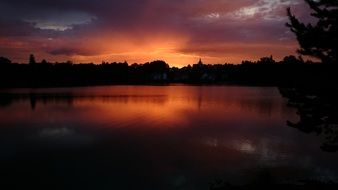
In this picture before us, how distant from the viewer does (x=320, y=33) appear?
12.6 meters

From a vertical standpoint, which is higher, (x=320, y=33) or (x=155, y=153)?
(x=320, y=33)

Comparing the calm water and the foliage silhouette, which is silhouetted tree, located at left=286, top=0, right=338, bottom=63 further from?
the calm water

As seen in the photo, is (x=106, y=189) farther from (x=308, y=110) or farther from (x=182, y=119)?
(x=182, y=119)

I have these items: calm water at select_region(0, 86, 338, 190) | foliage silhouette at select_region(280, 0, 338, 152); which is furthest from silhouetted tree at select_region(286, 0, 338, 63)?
calm water at select_region(0, 86, 338, 190)

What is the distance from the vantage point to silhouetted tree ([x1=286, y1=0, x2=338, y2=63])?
12.5m

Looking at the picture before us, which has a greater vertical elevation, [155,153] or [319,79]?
[319,79]

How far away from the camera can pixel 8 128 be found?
1965 inches

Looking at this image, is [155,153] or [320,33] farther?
[155,153]

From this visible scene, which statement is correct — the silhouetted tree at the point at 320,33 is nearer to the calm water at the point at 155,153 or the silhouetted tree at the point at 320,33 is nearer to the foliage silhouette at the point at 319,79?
the foliage silhouette at the point at 319,79

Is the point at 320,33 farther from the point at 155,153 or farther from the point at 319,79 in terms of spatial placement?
the point at 155,153

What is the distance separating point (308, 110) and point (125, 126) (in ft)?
135

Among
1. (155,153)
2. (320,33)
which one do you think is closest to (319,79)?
(320,33)

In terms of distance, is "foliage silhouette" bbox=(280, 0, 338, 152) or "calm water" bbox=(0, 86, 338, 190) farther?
"calm water" bbox=(0, 86, 338, 190)

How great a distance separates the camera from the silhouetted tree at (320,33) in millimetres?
12477
